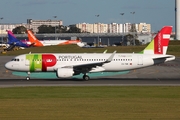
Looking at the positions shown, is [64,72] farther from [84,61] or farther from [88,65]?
[84,61]

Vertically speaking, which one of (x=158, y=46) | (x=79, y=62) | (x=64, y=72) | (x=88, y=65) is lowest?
(x=64, y=72)

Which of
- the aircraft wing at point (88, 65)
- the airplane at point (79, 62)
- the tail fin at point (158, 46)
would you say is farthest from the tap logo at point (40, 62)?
the tail fin at point (158, 46)

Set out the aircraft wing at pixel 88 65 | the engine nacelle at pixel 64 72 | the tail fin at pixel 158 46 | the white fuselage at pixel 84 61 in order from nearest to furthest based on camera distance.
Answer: the engine nacelle at pixel 64 72, the aircraft wing at pixel 88 65, the white fuselage at pixel 84 61, the tail fin at pixel 158 46

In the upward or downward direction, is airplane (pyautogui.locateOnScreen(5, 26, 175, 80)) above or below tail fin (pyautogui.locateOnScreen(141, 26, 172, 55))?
below

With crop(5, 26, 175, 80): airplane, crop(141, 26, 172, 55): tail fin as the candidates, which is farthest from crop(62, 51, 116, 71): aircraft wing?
crop(141, 26, 172, 55): tail fin
